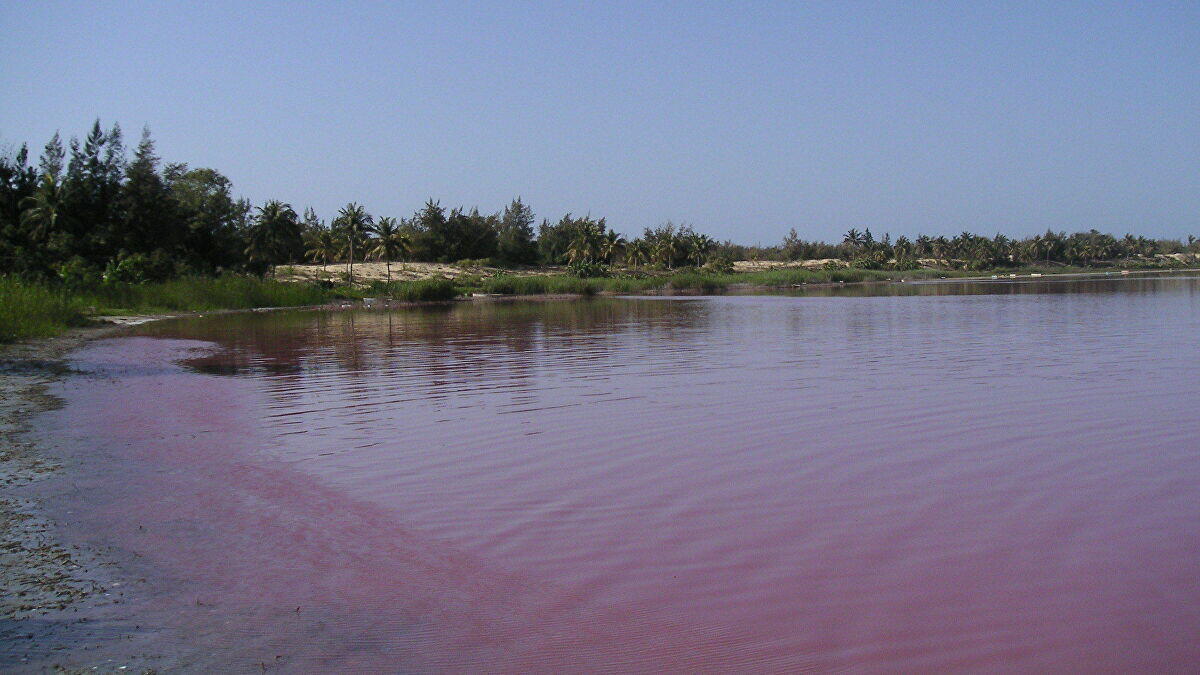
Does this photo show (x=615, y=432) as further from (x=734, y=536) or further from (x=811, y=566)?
(x=811, y=566)

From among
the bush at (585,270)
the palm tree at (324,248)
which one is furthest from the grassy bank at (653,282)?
the palm tree at (324,248)

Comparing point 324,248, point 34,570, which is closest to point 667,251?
point 324,248

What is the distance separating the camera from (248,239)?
89.6 metres

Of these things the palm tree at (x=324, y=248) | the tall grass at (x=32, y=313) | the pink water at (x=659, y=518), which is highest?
the palm tree at (x=324, y=248)

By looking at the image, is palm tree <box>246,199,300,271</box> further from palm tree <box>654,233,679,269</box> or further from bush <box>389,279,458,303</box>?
palm tree <box>654,233,679,269</box>

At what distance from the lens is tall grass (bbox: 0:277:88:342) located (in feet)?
73.2

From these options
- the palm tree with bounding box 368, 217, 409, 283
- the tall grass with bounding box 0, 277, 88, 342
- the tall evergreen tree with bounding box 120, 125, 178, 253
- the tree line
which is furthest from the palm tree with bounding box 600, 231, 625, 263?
the tall grass with bounding box 0, 277, 88, 342

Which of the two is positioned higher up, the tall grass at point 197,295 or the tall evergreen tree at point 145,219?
the tall evergreen tree at point 145,219

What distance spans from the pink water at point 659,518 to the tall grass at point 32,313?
7.15 m

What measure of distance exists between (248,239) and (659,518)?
293 feet

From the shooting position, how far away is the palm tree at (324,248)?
325ft

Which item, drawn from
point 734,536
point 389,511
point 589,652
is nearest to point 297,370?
point 389,511

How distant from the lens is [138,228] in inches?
2598

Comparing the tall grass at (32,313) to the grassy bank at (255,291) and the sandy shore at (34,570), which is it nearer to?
the grassy bank at (255,291)
